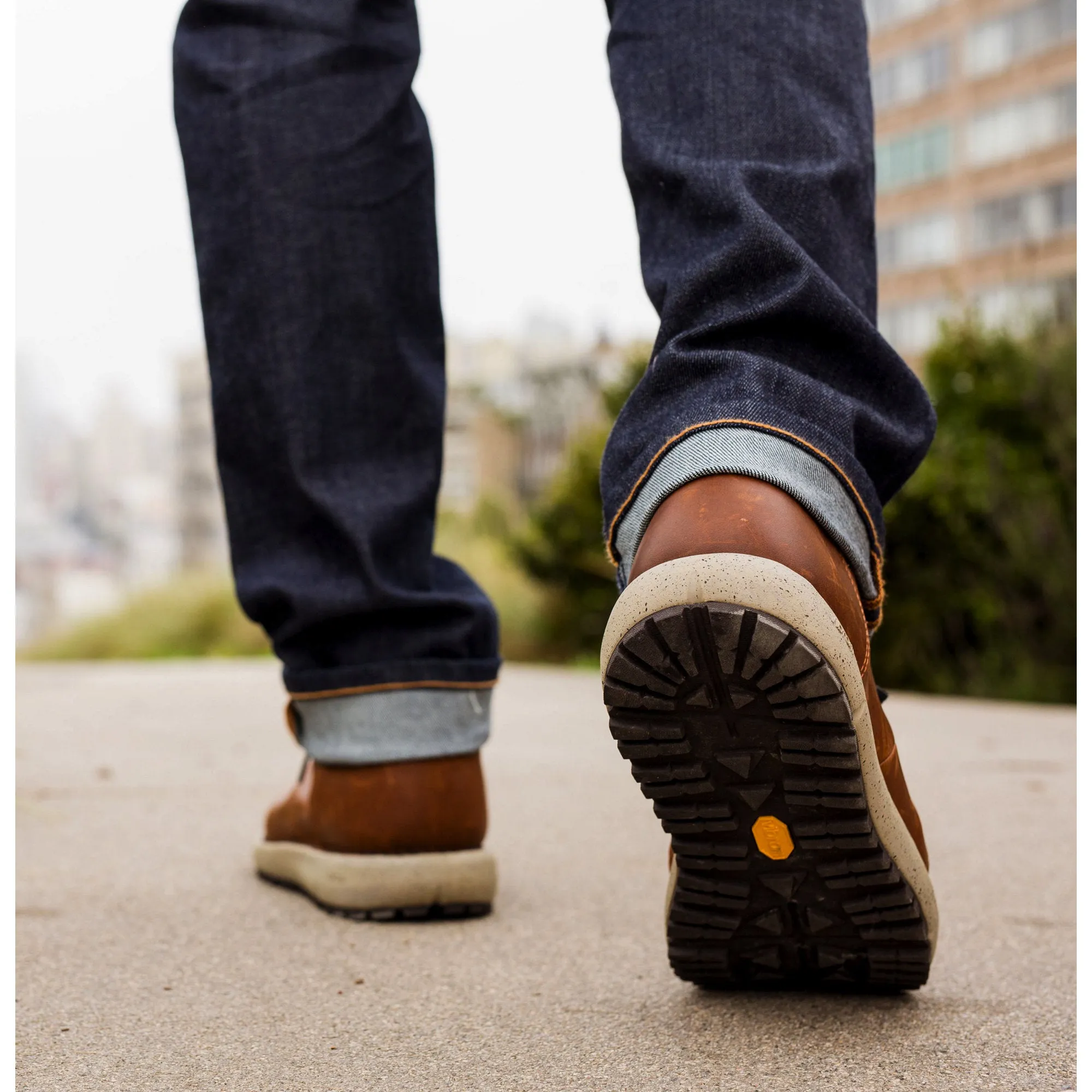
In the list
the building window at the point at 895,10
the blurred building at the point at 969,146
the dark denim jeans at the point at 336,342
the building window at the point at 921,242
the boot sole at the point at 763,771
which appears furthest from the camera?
the building window at the point at 895,10

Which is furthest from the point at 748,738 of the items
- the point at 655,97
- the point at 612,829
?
the point at 612,829

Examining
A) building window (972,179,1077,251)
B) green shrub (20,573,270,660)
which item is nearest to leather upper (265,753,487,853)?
green shrub (20,573,270,660)

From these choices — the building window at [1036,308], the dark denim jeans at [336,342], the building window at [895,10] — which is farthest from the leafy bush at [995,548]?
the building window at [895,10]

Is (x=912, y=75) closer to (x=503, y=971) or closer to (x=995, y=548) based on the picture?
(x=995, y=548)

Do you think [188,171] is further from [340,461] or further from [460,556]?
[460,556]

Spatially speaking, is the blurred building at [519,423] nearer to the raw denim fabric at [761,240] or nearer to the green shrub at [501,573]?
the green shrub at [501,573]

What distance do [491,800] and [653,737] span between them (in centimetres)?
104

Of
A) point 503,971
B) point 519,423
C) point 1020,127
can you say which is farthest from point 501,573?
point 519,423

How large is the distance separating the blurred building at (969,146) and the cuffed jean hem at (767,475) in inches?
938

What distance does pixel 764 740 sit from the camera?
707 mm

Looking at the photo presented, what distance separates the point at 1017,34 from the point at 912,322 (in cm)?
583

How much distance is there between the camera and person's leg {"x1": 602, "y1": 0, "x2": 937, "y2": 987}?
0.70m

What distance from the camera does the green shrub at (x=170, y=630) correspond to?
8.48 meters

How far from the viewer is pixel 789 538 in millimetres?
723
